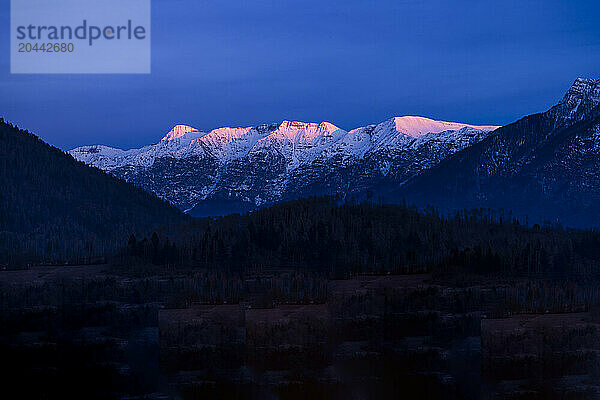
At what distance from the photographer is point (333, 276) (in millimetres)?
176875

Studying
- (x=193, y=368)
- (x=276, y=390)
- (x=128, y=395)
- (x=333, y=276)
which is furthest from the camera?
(x=333, y=276)

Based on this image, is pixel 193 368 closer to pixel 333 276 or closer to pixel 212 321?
pixel 212 321

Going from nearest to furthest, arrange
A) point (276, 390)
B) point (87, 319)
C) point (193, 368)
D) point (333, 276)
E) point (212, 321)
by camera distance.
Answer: point (276, 390)
point (193, 368)
point (212, 321)
point (87, 319)
point (333, 276)

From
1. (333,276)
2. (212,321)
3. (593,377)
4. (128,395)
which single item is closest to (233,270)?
(333,276)

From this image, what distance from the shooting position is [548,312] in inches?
6417

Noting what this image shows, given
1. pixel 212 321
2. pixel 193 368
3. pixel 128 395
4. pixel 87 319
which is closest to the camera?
pixel 128 395

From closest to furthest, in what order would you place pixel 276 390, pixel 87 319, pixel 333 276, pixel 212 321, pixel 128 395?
1. pixel 276 390
2. pixel 128 395
3. pixel 212 321
4. pixel 87 319
5. pixel 333 276

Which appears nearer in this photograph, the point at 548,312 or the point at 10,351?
the point at 10,351

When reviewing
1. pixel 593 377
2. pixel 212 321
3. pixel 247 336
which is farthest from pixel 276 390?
pixel 593 377

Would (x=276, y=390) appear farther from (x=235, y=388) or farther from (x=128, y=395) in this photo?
(x=128, y=395)

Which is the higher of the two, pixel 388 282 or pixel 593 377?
pixel 388 282

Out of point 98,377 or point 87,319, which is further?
point 87,319

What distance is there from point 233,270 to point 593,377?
84462 millimetres

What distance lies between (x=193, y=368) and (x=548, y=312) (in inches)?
3057
